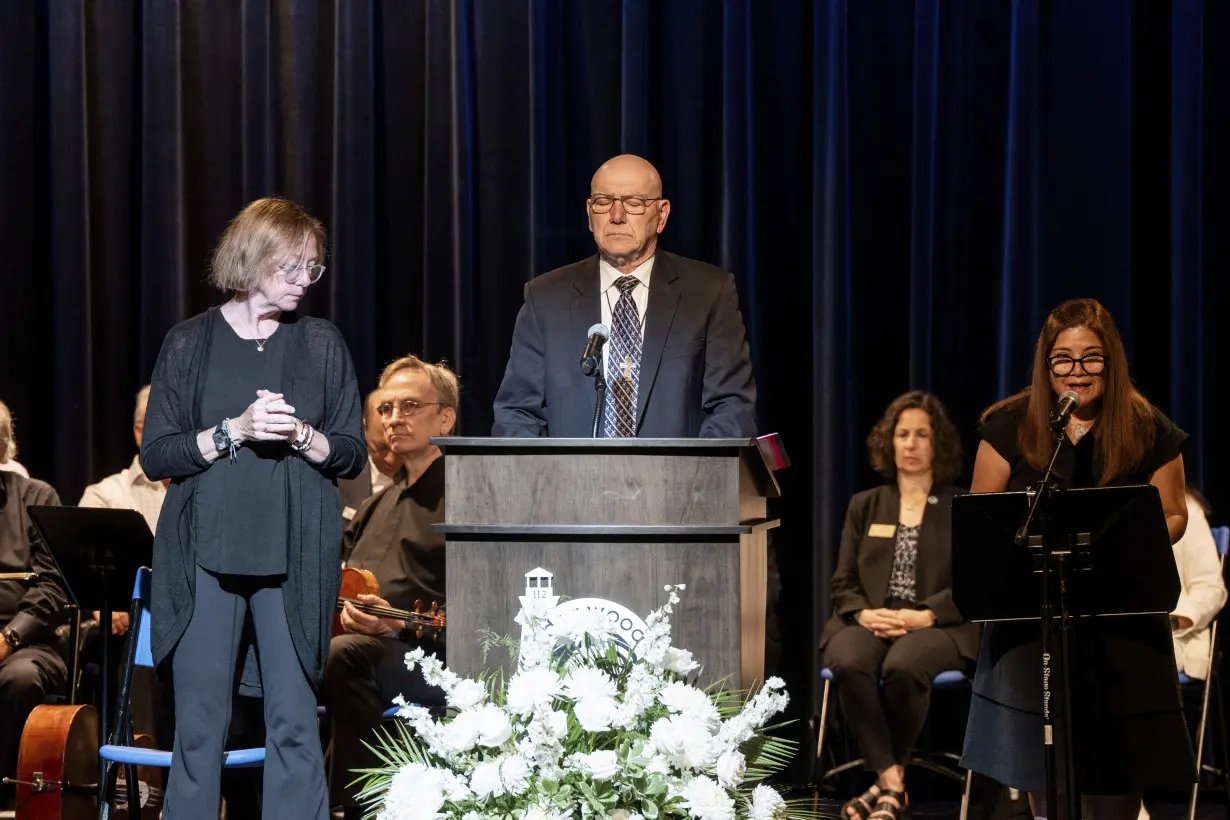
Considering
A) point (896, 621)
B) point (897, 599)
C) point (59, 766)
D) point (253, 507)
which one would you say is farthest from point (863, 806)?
point (253, 507)

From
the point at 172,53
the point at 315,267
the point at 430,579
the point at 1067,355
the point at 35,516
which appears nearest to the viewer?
the point at 315,267

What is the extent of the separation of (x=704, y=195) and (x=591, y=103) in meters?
0.61

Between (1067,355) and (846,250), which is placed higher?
(846,250)

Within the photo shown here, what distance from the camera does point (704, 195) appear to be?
591 cm

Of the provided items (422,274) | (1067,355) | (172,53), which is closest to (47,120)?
(172,53)

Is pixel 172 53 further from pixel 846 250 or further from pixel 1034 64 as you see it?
pixel 1034 64

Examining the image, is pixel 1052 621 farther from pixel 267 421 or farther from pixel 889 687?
pixel 889 687

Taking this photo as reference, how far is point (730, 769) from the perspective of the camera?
2084 millimetres

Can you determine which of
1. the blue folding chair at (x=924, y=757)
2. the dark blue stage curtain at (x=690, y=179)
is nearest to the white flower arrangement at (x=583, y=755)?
the blue folding chair at (x=924, y=757)

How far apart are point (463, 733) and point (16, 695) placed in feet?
10.7

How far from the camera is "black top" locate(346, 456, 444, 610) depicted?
4.61m

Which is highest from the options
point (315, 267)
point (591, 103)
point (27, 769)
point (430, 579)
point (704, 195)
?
point (591, 103)

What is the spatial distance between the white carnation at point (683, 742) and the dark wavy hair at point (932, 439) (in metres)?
3.65

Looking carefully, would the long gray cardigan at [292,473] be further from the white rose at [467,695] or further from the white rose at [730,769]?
the white rose at [730,769]
